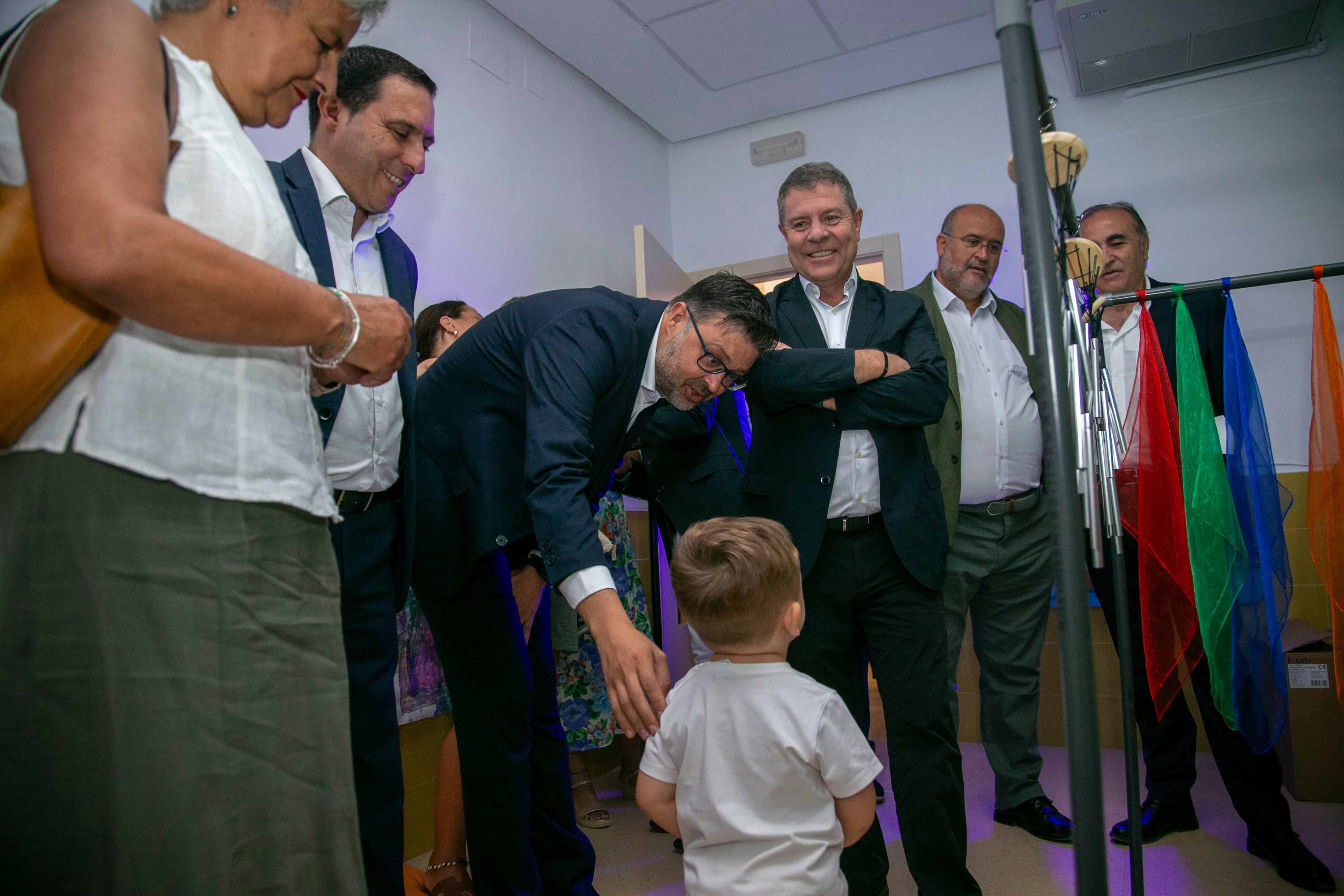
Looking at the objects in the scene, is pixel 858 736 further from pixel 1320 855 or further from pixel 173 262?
pixel 1320 855

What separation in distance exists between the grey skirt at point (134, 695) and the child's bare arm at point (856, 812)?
680 mm

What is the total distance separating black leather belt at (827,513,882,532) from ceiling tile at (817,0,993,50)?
2.65 metres

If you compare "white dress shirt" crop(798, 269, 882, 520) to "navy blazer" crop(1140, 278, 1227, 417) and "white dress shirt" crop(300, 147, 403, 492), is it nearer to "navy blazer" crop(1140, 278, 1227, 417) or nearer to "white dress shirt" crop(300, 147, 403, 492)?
"white dress shirt" crop(300, 147, 403, 492)

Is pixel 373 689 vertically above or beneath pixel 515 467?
beneath

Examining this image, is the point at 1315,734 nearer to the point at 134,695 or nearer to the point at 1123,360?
the point at 1123,360

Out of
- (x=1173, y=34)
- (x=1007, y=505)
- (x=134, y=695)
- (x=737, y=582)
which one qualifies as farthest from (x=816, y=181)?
(x=1173, y=34)

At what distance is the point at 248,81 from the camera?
31.4 inches

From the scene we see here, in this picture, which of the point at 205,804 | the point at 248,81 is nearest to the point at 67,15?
the point at 248,81

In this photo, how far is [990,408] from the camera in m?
2.51

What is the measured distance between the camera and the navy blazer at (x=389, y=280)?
4.29ft

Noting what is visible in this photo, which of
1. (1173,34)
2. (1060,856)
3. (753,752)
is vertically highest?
(1173,34)

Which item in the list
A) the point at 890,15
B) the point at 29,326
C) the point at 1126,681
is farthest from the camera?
the point at 890,15

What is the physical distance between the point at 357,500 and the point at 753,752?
0.75 meters

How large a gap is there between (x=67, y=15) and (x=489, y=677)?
48.0 inches
